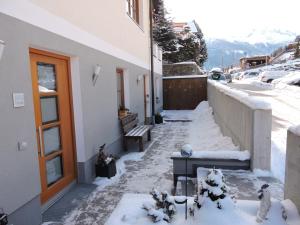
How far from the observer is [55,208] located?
139 inches

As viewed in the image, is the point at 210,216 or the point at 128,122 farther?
the point at 128,122

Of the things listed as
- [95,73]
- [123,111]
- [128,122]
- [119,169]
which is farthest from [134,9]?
[119,169]

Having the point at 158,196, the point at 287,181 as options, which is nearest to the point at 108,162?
the point at 158,196

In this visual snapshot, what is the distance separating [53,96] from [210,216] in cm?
275

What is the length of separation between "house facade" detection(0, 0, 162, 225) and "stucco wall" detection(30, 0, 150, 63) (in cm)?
2

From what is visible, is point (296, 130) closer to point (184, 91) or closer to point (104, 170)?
point (104, 170)

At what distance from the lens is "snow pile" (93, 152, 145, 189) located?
14.4 feet

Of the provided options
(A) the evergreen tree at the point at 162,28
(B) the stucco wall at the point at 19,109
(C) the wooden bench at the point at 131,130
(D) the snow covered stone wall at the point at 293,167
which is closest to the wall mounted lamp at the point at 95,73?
(B) the stucco wall at the point at 19,109

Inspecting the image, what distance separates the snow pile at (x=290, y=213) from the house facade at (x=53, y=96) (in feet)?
8.27

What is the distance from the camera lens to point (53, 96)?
376cm

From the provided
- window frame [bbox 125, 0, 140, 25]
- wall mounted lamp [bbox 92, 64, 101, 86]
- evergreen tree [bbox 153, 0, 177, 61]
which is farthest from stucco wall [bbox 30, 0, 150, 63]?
evergreen tree [bbox 153, 0, 177, 61]

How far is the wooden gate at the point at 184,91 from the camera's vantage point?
1442 cm

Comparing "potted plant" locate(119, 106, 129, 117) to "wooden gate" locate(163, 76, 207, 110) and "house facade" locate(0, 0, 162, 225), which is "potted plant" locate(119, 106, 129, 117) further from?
"wooden gate" locate(163, 76, 207, 110)

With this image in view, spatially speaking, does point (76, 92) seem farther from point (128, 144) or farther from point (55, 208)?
point (128, 144)
